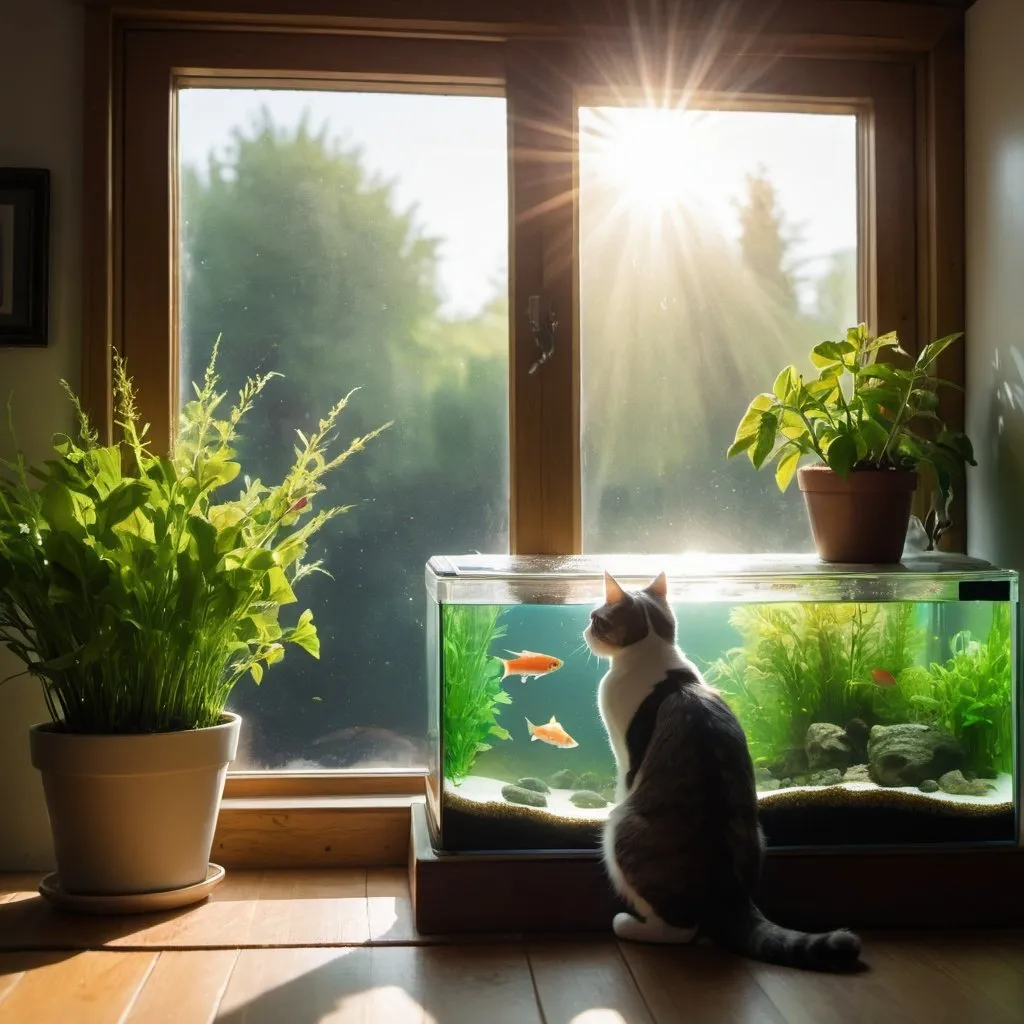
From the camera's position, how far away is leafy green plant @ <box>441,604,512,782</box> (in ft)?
7.38

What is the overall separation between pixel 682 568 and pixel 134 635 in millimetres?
1057

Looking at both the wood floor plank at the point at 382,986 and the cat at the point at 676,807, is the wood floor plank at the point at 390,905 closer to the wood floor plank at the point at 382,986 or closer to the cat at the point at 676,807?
the wood floor plank at the point at 382,986

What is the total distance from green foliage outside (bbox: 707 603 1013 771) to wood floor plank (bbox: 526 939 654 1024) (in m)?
0.53

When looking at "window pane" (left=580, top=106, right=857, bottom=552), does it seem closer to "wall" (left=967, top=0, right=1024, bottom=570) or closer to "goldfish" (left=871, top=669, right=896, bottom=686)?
"wall" (left=967, top=0, right=1024, bottom=570)

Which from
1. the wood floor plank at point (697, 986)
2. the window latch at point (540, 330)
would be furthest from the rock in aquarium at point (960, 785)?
the window latch at point (540, 330)

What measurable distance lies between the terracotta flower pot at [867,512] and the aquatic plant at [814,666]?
157 millimetres

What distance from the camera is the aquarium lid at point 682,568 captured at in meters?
2.31

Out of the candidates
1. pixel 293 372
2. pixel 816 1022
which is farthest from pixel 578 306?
pixel 816 1022

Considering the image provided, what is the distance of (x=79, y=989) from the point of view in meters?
1.96

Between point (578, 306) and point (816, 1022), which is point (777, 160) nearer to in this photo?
point (578, 306)

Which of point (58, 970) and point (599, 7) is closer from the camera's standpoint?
point (58, 970)

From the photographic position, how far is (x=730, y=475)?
2891 mm

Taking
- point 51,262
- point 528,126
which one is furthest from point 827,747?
point 51,262

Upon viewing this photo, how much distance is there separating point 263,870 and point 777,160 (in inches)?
79.5
